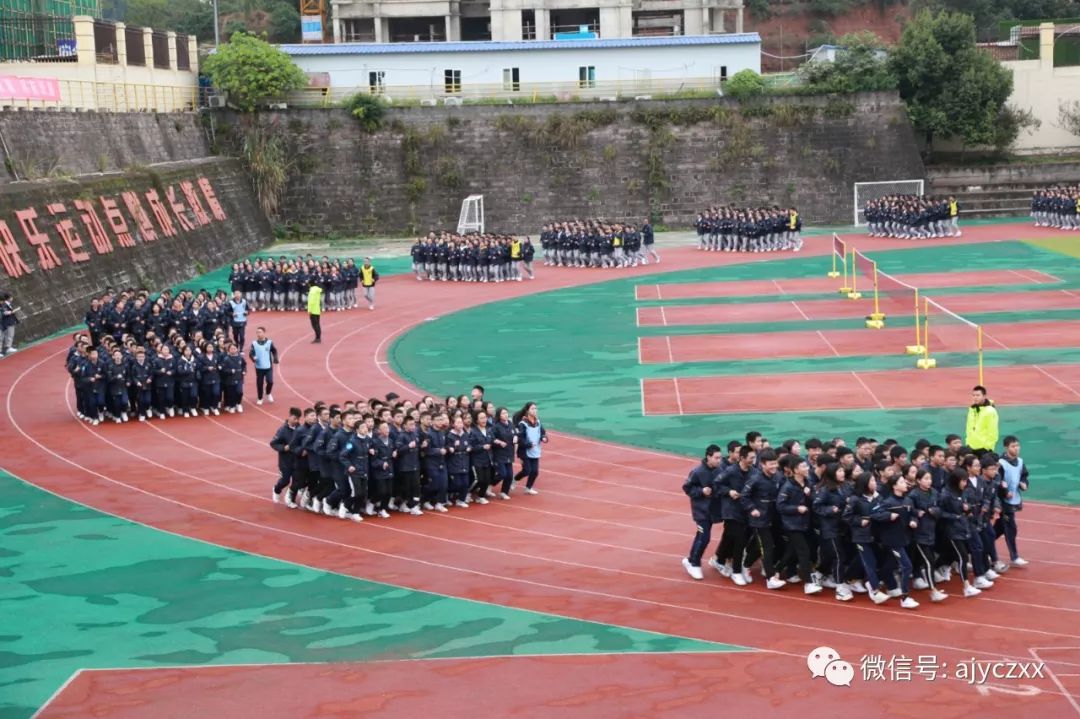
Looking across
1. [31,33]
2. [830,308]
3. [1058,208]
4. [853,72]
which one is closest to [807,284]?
[830,308]

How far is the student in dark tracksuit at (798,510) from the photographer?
1383cm

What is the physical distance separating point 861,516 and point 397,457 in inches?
245

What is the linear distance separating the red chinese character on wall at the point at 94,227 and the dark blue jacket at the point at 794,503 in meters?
25.2

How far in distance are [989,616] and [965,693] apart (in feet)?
6.60

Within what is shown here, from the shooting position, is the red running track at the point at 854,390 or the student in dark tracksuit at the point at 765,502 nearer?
the student in dark tracksuit at the point at 765,502

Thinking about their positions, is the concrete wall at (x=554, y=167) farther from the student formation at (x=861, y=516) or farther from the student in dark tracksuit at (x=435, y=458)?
the student formation at (x=861, y=516)

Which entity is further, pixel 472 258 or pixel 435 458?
pixel 472 258

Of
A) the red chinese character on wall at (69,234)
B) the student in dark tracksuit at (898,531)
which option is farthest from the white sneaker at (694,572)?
the red chinese character on wall at (69,234)

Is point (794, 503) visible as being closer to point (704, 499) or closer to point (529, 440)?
point (704, 499)

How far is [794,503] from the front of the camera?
1385 centimetres

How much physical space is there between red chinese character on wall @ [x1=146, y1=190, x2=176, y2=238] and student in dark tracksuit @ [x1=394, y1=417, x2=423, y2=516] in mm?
24755

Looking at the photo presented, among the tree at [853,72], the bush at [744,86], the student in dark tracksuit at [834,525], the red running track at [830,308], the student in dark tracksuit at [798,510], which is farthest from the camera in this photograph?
the tree at [853,72]

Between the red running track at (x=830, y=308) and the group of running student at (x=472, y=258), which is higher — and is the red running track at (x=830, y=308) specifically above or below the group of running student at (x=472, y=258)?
below

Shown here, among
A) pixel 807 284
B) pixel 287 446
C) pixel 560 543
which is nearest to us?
pixel 560 543
